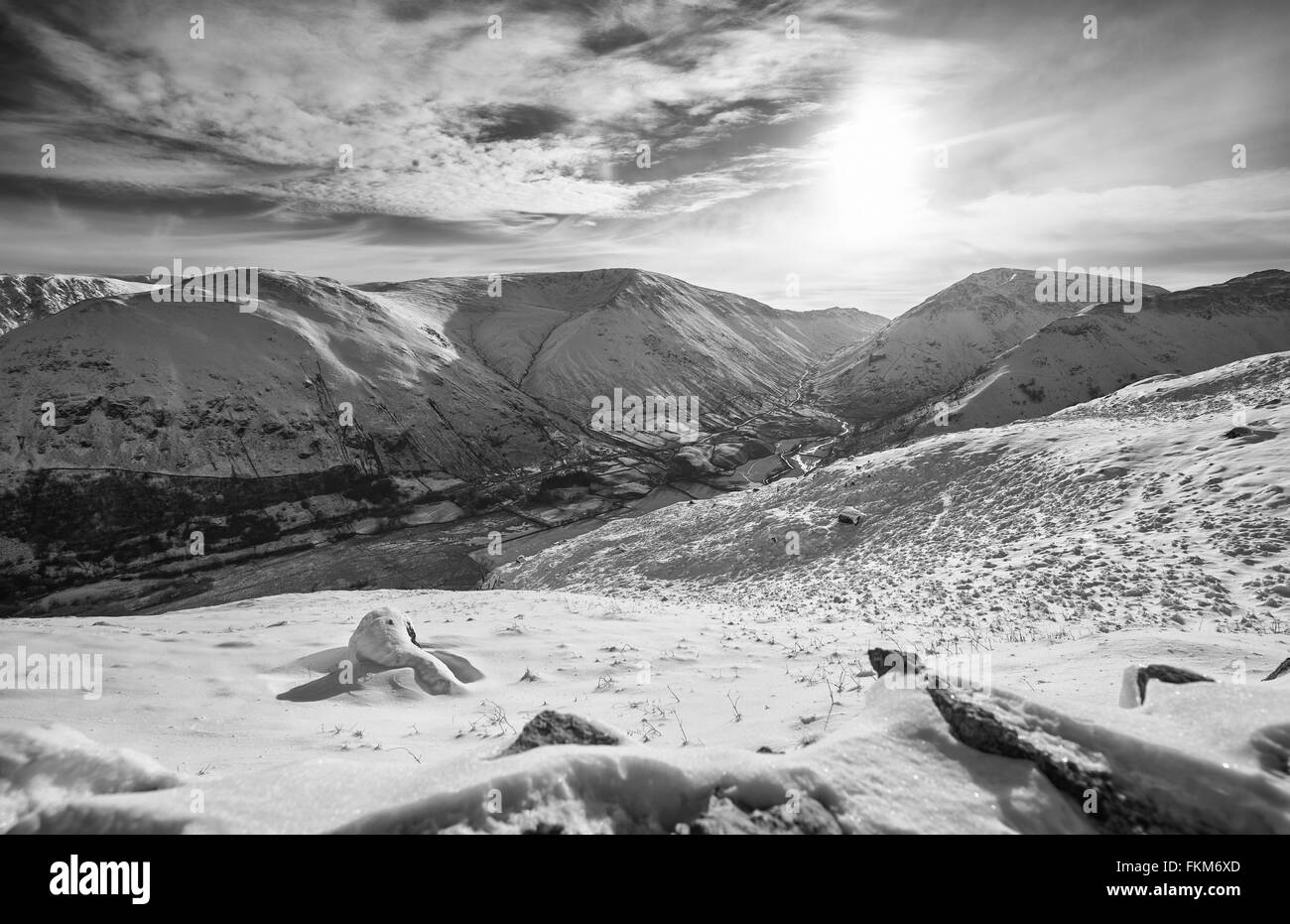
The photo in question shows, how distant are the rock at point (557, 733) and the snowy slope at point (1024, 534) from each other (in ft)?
33.5

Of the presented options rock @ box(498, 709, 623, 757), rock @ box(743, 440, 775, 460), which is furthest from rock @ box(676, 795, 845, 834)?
rock @ box(743, 440, 775, 460)

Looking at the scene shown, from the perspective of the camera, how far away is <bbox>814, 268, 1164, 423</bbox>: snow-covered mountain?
135 m

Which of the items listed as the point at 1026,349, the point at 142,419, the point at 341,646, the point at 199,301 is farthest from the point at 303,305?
the point at 1026,349

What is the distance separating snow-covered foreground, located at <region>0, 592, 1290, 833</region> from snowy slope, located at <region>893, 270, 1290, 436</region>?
87.4m

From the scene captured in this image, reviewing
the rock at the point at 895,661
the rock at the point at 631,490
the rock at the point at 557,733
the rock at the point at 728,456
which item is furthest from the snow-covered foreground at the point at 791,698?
the rock at the point at 728,456

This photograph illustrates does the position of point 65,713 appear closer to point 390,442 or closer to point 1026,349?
point 390,442

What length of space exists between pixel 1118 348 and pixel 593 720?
14260 centimetres

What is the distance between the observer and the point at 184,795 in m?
3.20

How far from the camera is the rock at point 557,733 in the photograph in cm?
386

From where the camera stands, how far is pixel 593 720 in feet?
14.0

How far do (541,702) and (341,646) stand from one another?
494cm

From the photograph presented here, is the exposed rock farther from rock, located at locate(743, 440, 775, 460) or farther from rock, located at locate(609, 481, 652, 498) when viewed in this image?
rock, located at locate(743, 440, 775, 460)

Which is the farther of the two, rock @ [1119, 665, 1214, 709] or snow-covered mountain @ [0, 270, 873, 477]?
snow-covered mountain @ [0, 270, 873, 477]

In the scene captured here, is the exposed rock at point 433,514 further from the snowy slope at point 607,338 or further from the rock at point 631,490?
the snowy slope at point 607,338
